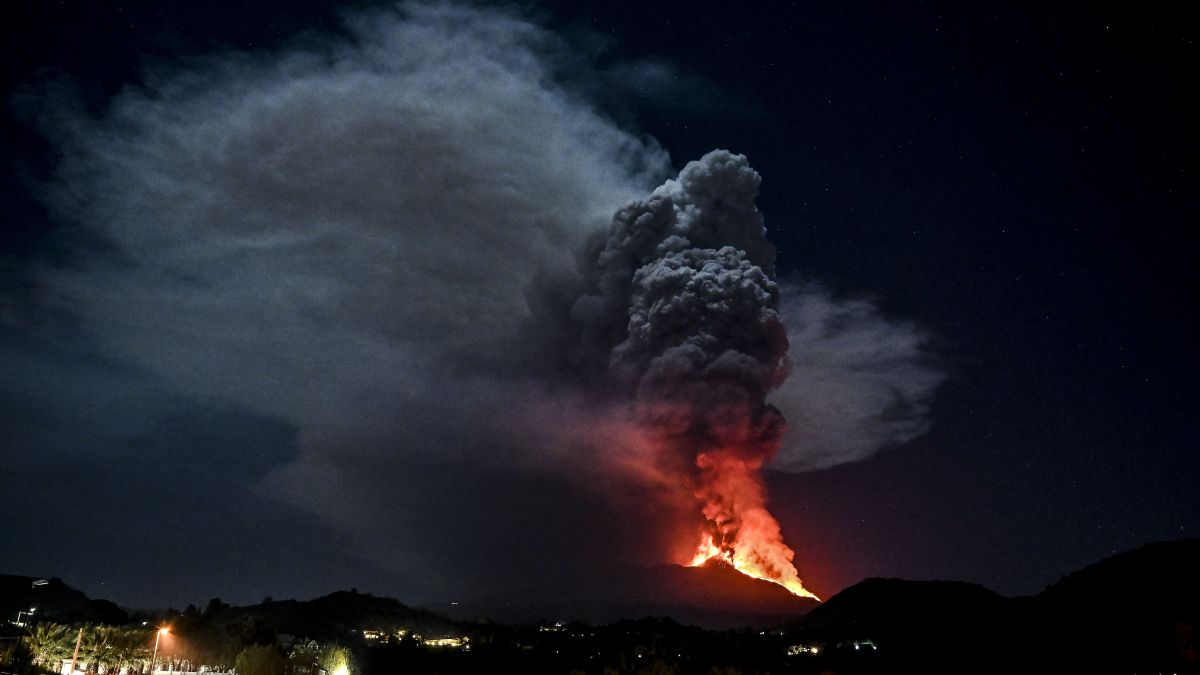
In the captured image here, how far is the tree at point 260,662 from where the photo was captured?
64.7m

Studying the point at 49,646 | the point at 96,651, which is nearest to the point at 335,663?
the point at 96,651

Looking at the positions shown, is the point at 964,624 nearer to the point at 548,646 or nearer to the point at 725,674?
the point at 548,646

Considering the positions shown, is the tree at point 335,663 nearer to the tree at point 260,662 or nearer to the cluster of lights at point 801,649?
the tree at point 260,662

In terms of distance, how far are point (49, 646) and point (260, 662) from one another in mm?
13706

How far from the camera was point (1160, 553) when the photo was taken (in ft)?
273

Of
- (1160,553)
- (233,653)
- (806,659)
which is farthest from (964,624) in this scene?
(233,653)

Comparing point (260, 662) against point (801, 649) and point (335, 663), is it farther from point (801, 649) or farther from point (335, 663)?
point (801, 649)

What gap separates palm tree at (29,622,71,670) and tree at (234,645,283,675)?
37.6ft

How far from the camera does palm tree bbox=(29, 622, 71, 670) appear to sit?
5484 cm

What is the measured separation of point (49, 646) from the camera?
56.9 meters

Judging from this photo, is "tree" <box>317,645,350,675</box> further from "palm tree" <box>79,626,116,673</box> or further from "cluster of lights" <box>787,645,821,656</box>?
"cluster of lights" <box>787,645,821,656</box>

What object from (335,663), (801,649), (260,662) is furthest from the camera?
(801,649)

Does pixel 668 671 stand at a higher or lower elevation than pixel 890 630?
lower

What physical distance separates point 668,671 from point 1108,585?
4699 cm
